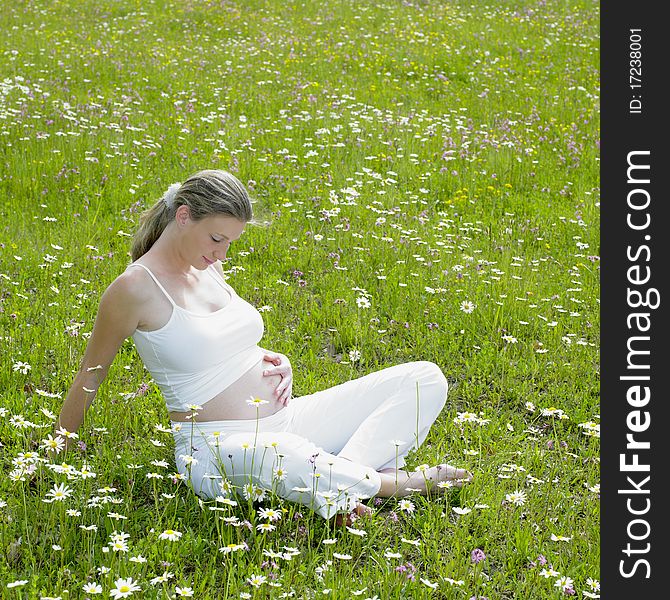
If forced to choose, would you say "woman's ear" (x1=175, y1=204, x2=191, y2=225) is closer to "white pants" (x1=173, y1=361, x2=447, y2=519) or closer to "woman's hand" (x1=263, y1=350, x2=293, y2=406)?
"woman's hand" (x1=263, y1=350, x2=293, y2=406)

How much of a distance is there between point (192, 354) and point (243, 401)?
0.33 metres

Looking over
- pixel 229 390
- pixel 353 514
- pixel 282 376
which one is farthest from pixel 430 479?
pixel 229 390

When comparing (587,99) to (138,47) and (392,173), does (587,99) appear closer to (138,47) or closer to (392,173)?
(392,173)

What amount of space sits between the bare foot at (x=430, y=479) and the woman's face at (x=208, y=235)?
1324 mm

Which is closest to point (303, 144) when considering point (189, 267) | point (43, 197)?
point (43, 197)

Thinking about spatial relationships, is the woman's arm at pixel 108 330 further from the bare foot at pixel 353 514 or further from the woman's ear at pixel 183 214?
the bare foot at pixel 353 514

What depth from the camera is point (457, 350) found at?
585 cm

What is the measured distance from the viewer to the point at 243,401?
423 centimetres

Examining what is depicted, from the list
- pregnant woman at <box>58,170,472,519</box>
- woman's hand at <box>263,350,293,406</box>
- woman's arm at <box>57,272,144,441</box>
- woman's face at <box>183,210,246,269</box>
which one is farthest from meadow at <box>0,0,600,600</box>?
woman's face at <box>183,210,246,269</box>

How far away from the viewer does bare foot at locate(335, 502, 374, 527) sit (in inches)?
151

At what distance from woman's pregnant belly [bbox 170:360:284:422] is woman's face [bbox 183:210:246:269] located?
58 cm

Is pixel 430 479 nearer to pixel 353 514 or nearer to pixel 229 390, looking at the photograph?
pixel 353 514

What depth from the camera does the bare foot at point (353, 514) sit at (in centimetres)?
383

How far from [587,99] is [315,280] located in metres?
6.73
